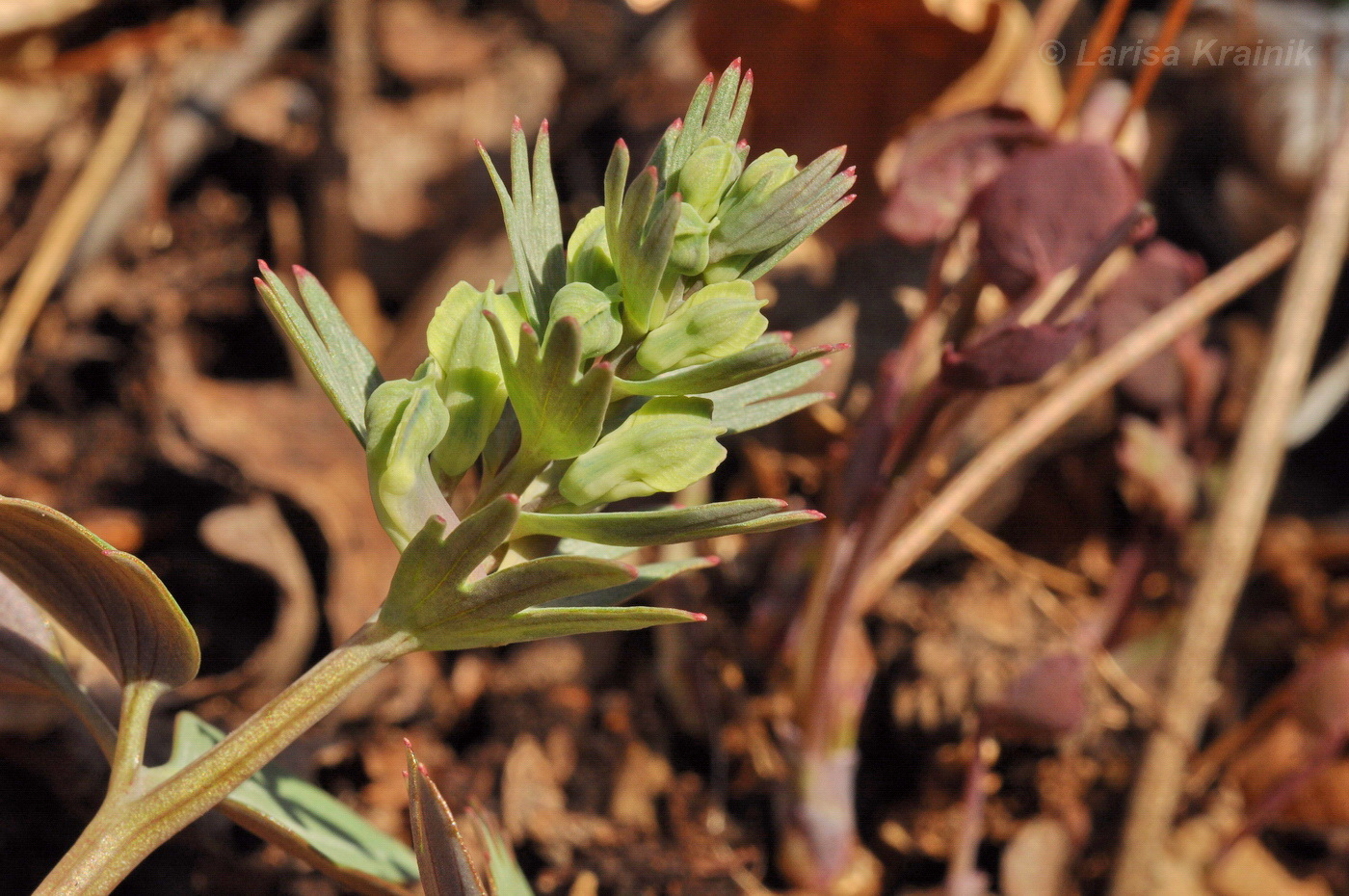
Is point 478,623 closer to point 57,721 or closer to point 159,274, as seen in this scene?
point 57,721

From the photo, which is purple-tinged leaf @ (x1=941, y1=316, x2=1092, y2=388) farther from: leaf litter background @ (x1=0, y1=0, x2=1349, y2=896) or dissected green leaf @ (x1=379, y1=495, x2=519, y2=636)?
dissected green leaf @ (x1=379, y1=495, x2=519, y2=636)

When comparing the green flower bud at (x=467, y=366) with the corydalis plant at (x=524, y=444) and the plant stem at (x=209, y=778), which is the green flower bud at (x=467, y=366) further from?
the plant stem at (x=209, y=778)

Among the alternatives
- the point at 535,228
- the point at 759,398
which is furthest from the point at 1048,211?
the point at 535,228

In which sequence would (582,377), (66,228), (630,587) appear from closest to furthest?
(582,377) < (630,587) < (66,228)

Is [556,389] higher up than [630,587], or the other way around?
[556,389]

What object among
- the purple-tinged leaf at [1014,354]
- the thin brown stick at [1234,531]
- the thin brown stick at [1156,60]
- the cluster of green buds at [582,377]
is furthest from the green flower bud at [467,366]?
the thin brown stick at [1234,531]

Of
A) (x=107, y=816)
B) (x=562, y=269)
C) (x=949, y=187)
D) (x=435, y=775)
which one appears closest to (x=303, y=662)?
(x=435, y=775)

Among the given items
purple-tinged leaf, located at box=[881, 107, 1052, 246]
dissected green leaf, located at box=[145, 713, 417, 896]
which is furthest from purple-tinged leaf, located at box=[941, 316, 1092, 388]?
dissected green leaf, located at box=[145, 713, 417, 896]

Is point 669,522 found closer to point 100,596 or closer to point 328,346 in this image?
point 328,346

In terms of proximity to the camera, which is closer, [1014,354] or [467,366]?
[467,366]
